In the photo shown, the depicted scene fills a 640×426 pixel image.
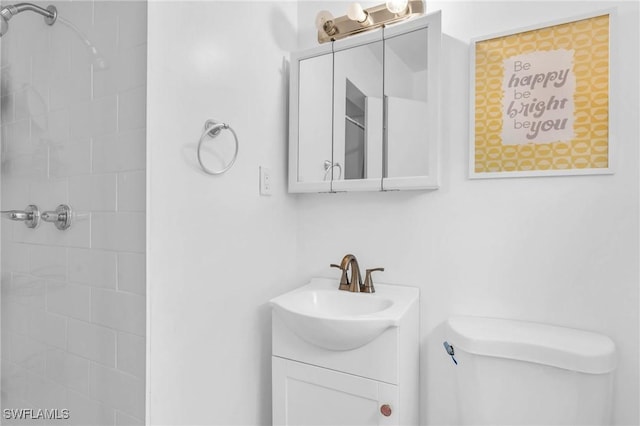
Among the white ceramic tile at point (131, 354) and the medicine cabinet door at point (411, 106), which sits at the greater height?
the medicine cabinet door at point (411, 106)

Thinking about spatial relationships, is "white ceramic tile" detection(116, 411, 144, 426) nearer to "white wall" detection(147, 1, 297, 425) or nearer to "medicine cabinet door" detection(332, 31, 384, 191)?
"white wall" detection(147, 1, 297, 425)

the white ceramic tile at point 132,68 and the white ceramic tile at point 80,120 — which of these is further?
the white ceramic tile at point 80,120

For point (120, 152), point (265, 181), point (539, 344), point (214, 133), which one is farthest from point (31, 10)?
point (539, 344)

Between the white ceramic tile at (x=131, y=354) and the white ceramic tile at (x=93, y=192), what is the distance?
1.21 ft

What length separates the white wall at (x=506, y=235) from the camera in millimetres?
1102

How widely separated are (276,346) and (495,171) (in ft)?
3.26

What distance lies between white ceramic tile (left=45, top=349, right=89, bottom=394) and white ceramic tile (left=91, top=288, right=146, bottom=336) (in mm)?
163

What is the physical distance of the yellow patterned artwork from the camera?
1131 millimetres

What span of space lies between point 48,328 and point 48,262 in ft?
Result: 0.72

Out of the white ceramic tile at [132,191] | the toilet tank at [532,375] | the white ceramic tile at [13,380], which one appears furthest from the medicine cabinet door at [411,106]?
the white ceramic tile at [13,380]

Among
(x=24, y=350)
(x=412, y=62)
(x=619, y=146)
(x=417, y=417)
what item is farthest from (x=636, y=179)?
(x=24, y=350)

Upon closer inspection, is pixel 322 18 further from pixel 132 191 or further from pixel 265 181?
pixel 132 191

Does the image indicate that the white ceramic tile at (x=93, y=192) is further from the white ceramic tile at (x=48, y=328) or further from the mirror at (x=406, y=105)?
the mirror at (x=406, y=105)

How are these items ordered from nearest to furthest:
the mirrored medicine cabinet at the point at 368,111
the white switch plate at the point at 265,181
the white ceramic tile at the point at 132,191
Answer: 1. the white ceramic tile at the point at 132,191
2. the mirrored medicine cabinet at the point at 368,111
3. the white switch plate at the point at 265,181
